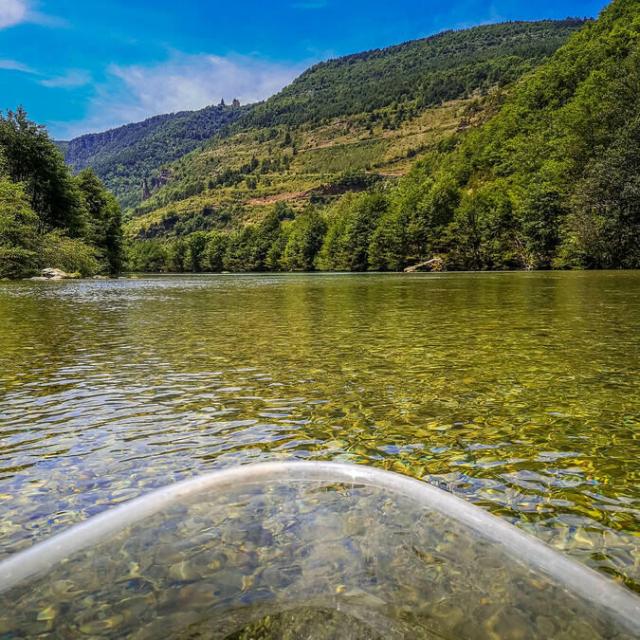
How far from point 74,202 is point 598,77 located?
193 ft

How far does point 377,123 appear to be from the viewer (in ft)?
647

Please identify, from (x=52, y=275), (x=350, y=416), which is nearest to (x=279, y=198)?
(x=52, y=275)

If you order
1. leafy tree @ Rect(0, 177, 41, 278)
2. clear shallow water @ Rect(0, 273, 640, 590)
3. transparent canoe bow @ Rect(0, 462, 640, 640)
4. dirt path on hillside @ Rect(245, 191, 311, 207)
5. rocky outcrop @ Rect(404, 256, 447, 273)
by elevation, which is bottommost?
rocky outcrop @ Rect(404, 256, 447, 273)

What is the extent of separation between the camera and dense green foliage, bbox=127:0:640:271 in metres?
44.7

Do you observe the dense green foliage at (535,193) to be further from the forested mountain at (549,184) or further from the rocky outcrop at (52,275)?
the rocky outcrop at (52,275)

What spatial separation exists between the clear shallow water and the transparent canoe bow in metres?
0.43

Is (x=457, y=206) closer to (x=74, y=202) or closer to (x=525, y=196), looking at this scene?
(x=525, y=196)

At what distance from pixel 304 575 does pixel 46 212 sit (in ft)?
190

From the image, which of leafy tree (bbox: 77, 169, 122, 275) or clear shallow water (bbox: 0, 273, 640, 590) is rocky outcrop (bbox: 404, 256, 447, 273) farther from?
clear shallow water (bbox: 0, 273, 640, 590)

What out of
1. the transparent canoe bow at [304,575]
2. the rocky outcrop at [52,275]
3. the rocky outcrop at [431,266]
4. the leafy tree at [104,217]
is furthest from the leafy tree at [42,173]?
the transparent canoe bow at [304,575]

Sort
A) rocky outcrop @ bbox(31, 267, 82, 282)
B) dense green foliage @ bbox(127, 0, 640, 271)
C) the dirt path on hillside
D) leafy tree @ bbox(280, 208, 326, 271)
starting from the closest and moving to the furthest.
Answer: rocky outcrop @ bbox(31, 267, 82, 282), dense green foliage @ bbox(127, 0, 640, 271), leafy tree @ bbox(280, 208, 326, 271), the dirt path on hillside

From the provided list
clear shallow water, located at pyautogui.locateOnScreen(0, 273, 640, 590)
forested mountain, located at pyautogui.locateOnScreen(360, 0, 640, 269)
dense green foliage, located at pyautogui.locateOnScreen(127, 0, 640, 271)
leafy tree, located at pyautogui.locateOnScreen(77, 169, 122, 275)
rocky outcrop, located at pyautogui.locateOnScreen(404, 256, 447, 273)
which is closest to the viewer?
clear shallow water, located at pyautogui.locateOnScreen(0, 273, 640, 590)

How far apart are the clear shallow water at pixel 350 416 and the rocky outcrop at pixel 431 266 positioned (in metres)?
65.4

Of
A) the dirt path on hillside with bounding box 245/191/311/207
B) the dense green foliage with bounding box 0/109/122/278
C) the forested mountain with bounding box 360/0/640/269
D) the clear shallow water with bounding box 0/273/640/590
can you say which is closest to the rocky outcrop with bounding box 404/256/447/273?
the forested mountain with bounding box 360/0/640/269
